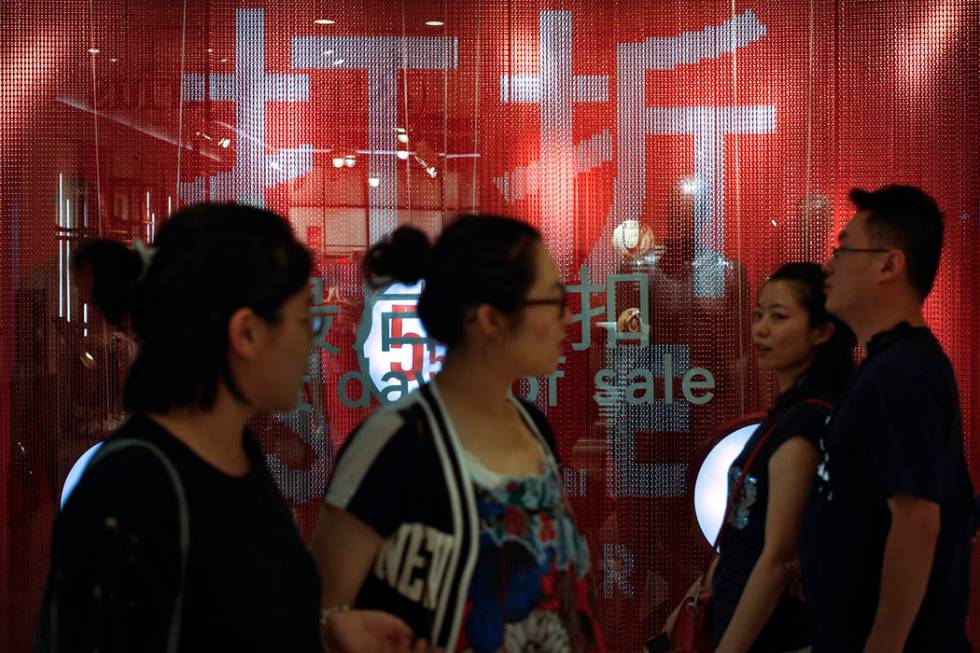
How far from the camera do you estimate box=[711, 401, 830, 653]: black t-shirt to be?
241 centimetres

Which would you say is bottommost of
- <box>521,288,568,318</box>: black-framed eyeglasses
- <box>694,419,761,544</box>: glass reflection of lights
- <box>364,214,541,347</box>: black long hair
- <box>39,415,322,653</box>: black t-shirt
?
<box>694,419,761,544</box>: glass reflection of lights

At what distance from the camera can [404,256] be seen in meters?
1.79

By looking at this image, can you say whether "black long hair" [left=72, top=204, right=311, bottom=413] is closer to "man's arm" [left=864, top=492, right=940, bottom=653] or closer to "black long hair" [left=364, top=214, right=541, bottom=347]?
"black long hair" [left=364, top=214, right=541, bottom=347]

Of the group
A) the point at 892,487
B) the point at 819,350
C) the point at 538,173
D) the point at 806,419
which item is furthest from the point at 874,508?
the point at 538,173

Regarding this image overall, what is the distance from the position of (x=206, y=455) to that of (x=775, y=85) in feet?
9.73

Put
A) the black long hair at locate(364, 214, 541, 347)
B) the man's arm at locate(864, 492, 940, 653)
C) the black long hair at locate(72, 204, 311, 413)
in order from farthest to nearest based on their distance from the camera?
the man's arm at locate(864, 492, 940, 653), the black long hair at locate(364, 214, 541, 347), the black long hair at locate(72, 204, 311, 413)

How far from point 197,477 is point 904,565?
1.43 meters

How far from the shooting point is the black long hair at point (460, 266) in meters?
1.78

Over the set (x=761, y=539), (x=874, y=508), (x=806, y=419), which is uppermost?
(x=806, y=419)

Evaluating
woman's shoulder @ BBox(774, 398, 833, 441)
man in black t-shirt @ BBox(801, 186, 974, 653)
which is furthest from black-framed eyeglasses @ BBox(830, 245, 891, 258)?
woman's shoulder @ BBox(774, 398, 833, 441)

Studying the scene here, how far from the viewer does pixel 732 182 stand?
12.5 feet

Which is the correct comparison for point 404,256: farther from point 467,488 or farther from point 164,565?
point 164,565

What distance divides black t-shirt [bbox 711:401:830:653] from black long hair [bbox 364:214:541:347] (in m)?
0.92

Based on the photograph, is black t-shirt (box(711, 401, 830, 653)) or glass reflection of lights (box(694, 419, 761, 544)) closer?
black t-shirt (box(711, 401, 830, 653))
